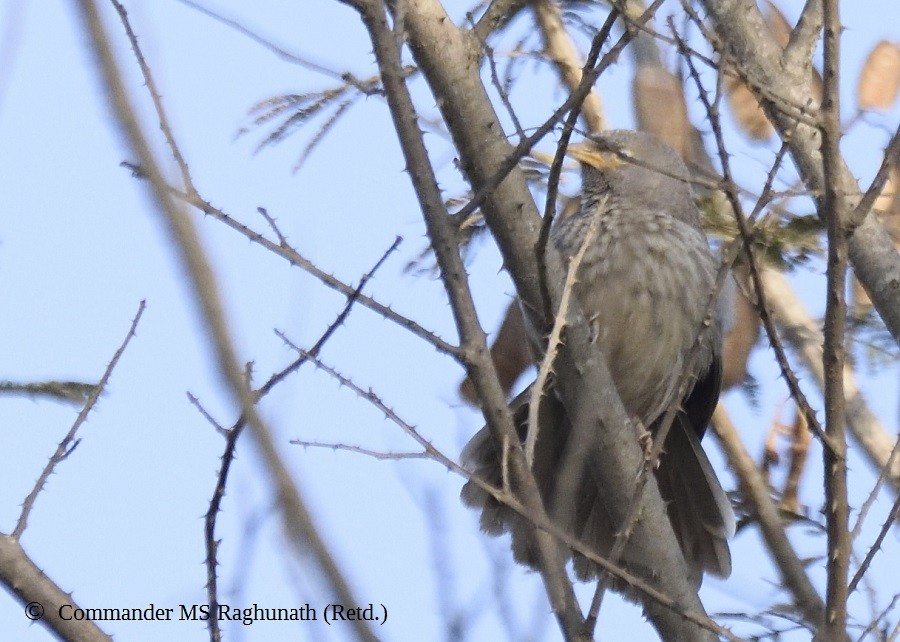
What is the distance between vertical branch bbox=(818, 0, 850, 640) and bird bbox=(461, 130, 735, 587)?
74.0 inches

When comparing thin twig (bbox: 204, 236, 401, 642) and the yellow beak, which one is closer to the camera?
thin twig (bbox: 204, 236, 401, 642)

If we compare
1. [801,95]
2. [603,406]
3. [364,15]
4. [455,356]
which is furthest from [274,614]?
[801,95]

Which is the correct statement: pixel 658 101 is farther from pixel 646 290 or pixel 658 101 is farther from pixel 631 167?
pixel 646 290

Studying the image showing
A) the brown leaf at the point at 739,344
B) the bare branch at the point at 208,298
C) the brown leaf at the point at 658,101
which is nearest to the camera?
the bare branch at the point at 208,298

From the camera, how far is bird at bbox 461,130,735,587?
16.1 feet

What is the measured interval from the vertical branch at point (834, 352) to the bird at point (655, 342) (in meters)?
1.88

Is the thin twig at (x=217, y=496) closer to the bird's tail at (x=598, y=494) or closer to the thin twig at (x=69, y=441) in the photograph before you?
the thin twig at (x=69, y=441)

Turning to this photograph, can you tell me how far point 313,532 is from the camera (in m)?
1.50

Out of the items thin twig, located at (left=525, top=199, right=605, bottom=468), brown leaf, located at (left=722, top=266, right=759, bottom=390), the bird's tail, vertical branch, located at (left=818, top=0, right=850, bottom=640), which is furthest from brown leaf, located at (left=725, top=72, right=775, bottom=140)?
vertical branch, located at (left=818, top=0, right=850, bottom=640)

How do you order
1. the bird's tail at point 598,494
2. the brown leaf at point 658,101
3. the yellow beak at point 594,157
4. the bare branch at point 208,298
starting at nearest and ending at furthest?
the bare branch at point 208,298, the bird's tail at point 598,494, the brown leaf at point 658,101, the yellow beak at point 594,157

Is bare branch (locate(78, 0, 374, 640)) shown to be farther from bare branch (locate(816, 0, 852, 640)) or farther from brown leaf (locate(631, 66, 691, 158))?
brown leaf (locate(631, 66, 691, 158))

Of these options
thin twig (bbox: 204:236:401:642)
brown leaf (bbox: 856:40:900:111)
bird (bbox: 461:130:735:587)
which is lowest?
thin twig (bbox: 204:236:401:642)

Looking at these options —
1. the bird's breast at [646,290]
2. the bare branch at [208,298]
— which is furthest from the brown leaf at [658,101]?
the bare branch at [208,298]

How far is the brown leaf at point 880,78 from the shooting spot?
15.9 feet
